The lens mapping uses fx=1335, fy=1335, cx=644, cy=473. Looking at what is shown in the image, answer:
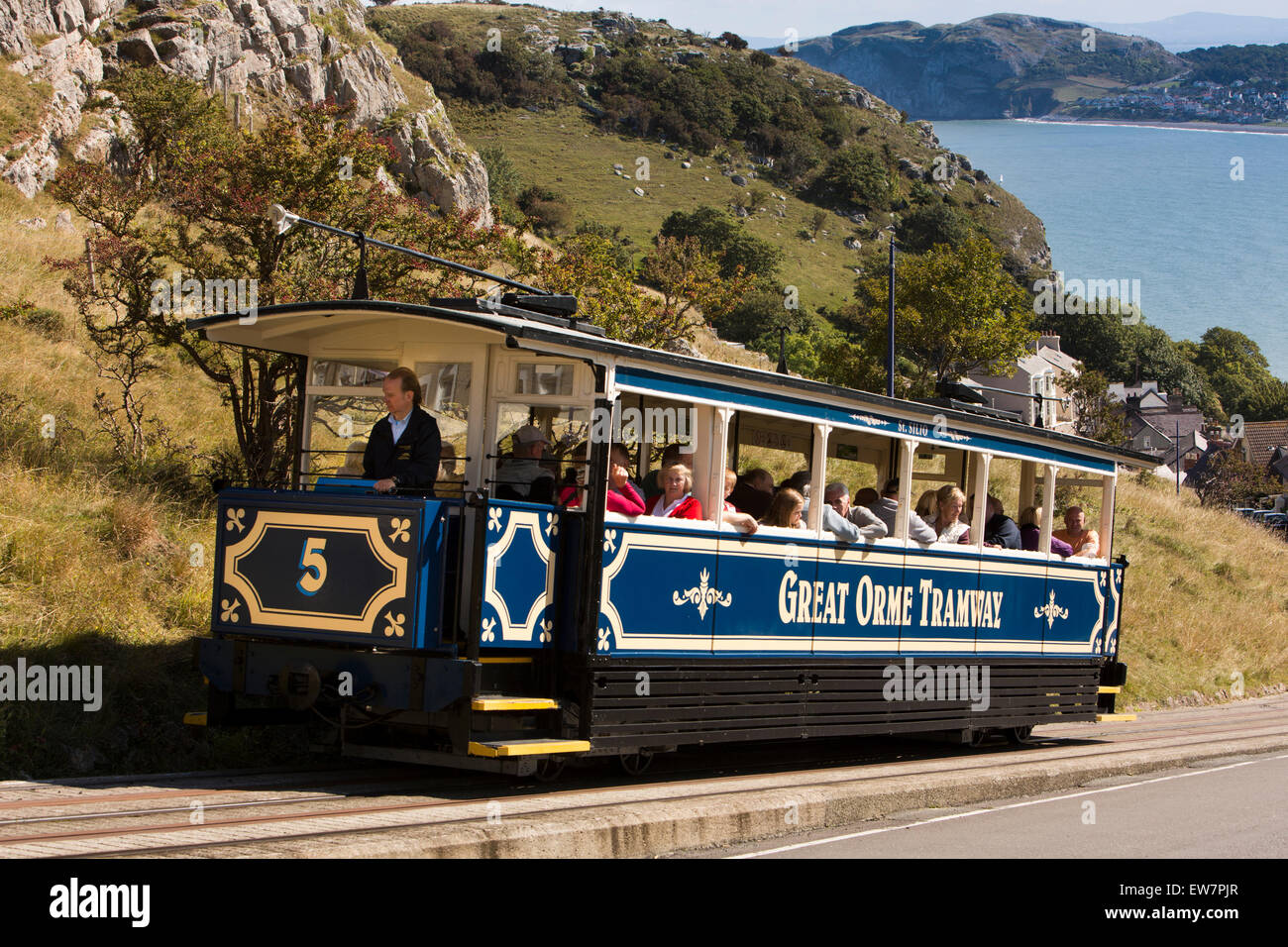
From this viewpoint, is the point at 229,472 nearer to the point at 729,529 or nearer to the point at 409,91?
the point at 729,529

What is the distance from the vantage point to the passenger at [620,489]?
30.9 feet

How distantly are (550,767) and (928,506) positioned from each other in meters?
5.48

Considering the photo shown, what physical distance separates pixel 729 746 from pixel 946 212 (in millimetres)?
108890

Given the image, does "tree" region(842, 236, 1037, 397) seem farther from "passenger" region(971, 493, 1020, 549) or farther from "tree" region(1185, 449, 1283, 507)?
"tree" region(1185, 449, 1283, 507)

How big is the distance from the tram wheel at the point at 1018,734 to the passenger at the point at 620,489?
21.4ft

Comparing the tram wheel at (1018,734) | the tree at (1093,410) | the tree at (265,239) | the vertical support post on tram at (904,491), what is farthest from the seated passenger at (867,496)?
the tree at (1093,410)

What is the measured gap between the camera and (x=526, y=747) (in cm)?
851

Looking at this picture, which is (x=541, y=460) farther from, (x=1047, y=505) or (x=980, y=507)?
(x=1047, y=505)

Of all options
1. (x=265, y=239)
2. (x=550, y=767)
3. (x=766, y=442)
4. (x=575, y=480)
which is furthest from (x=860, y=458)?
(x=265, y=239)

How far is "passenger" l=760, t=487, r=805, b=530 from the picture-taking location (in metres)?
10.9

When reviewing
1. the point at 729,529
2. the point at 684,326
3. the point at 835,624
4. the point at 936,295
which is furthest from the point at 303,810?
the point at 936,295

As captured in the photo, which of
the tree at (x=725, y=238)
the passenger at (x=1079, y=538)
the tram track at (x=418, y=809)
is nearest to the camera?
the tram track at (x=418, y=809)

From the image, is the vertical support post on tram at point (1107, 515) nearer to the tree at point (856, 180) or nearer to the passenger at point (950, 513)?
the passenger at point (950, 513)

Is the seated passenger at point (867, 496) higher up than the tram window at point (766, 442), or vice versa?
the tram window at point (766, 442)
